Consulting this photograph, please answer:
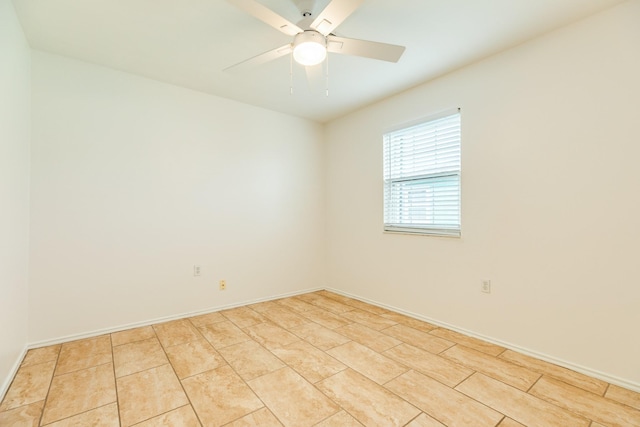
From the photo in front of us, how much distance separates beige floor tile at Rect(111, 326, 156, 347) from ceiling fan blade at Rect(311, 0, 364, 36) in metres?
2.79

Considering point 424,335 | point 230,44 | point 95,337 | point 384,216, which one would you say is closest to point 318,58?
point 230,44

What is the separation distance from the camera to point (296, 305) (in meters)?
3.49

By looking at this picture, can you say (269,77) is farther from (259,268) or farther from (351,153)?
(259,268)

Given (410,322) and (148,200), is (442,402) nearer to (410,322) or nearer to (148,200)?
(410,322)

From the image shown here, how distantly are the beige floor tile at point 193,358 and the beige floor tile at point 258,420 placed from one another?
0.63 meters

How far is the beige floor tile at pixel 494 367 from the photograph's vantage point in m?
1.90

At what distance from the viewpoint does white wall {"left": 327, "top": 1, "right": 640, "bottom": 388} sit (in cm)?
185

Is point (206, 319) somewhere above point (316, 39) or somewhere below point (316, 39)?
below

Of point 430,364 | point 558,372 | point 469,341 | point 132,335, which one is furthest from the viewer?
point 132,335

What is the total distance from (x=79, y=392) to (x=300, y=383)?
4.44 feet

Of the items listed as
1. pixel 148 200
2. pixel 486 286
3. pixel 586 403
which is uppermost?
pixel 148 200

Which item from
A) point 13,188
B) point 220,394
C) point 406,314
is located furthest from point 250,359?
point 13,188

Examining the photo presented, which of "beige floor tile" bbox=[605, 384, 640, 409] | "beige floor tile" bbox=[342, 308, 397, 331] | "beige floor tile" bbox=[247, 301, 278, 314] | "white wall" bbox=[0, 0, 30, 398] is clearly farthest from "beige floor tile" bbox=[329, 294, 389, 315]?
"white wall" bbox=[0, 0, 30, 398]

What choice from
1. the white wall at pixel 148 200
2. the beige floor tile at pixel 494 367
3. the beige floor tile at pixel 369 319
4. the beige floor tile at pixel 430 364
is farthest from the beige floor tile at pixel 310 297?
the beige floor tile at pixel 494 367
